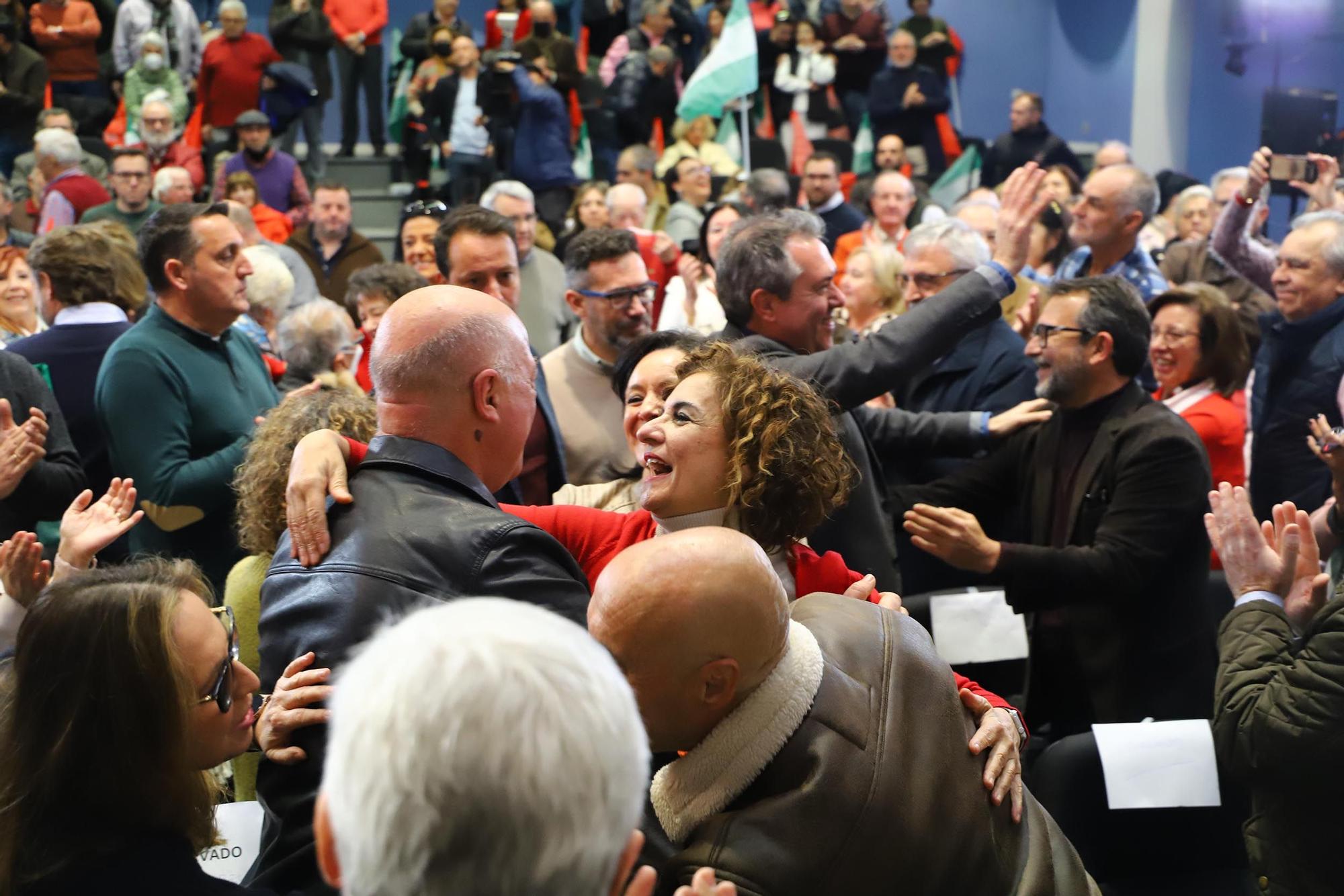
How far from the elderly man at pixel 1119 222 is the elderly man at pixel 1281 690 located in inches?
120

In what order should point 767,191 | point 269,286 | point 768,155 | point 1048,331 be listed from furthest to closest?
point 768,155
point 767,191
point 269,286
point 1048,331

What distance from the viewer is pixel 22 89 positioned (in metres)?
10.2

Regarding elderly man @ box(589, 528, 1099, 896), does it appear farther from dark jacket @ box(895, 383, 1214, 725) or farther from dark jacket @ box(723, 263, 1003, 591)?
dark jacket @ box(895, 383, 1214, 725)

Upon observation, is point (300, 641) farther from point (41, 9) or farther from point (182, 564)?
point (41, 9)

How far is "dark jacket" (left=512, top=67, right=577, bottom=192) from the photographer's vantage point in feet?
31.1

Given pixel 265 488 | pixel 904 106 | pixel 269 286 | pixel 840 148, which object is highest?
pixel 904 106

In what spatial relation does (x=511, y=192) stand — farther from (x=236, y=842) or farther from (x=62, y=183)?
(x=236, y=842)

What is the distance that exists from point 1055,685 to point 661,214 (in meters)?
6.17

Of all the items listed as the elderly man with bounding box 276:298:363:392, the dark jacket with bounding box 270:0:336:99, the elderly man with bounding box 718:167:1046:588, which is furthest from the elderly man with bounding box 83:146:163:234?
the elderly man with bounding box 718:167:1046:588

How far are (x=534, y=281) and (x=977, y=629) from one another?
346 cm

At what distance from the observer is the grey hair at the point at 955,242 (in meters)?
4.27

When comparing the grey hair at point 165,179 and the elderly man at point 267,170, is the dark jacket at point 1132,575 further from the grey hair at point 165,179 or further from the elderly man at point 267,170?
the elderly man at point 267,170

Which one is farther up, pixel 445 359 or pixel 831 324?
pixel 445 359

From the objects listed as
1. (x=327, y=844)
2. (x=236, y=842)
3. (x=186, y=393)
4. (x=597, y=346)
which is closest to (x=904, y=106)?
(x=597, y=346)
